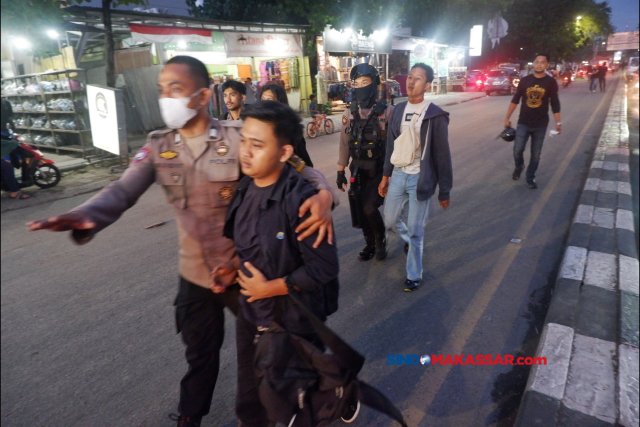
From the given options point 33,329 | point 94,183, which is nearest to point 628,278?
point 33,329

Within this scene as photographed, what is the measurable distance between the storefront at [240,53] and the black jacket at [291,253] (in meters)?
11.6

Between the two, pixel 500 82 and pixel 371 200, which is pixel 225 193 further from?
pixel 500 82

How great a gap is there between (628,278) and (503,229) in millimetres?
1684

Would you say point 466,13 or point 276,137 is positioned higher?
point 466,13

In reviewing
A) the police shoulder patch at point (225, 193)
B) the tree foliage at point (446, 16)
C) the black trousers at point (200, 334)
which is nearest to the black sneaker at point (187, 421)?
the black trousers at point (200, 334)

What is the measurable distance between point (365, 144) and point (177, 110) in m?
2.54

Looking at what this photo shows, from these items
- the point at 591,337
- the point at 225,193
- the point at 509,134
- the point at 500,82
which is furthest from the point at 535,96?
the point at 500,82

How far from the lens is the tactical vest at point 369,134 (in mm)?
4152

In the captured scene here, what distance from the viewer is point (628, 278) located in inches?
148

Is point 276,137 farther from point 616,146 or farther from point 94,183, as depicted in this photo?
point 616,146

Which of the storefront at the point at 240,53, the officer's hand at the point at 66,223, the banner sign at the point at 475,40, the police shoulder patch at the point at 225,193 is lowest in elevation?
the police shoulder patch at the point at 225,193

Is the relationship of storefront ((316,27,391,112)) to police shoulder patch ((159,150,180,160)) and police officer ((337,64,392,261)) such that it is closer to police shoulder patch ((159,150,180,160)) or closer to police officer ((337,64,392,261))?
police officer ((337,64,392,261))

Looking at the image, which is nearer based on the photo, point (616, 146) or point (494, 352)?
point (494, 352)

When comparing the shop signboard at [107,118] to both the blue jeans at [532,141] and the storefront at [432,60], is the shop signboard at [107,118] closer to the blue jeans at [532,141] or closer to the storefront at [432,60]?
the blue jeans at [532,141]
